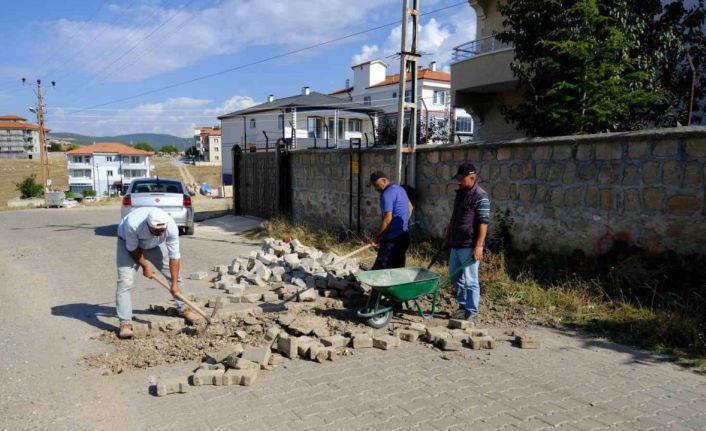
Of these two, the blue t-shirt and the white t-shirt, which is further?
the blue t-shirt

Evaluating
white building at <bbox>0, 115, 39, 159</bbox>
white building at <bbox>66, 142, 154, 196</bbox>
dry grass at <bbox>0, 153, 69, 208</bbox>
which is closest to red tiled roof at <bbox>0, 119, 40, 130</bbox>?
white building at <bbox>0, 115, 39, 159</bbox>

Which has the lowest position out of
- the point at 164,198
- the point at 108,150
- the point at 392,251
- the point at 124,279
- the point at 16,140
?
the point at 124,279

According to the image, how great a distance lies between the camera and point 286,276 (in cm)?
787

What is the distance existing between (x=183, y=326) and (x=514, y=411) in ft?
12.0

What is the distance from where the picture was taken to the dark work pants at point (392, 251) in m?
6.40

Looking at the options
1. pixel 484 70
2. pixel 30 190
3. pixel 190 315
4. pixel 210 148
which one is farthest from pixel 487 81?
pixel 210 148

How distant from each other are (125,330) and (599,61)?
820 centimetres

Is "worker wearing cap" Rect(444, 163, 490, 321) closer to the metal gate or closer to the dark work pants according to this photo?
the dark work pants

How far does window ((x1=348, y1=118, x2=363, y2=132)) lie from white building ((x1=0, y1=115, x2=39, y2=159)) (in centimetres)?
11330

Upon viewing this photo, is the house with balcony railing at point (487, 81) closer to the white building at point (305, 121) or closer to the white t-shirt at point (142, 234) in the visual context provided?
the white t-shirt at point (142, 234)

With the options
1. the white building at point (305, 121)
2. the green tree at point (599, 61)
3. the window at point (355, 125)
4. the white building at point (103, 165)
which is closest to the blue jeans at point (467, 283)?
the green tree at point (599, 61)

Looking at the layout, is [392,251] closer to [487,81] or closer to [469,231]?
[469,231]

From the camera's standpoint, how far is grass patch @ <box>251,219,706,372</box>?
16.7ft

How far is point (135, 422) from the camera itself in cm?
363
